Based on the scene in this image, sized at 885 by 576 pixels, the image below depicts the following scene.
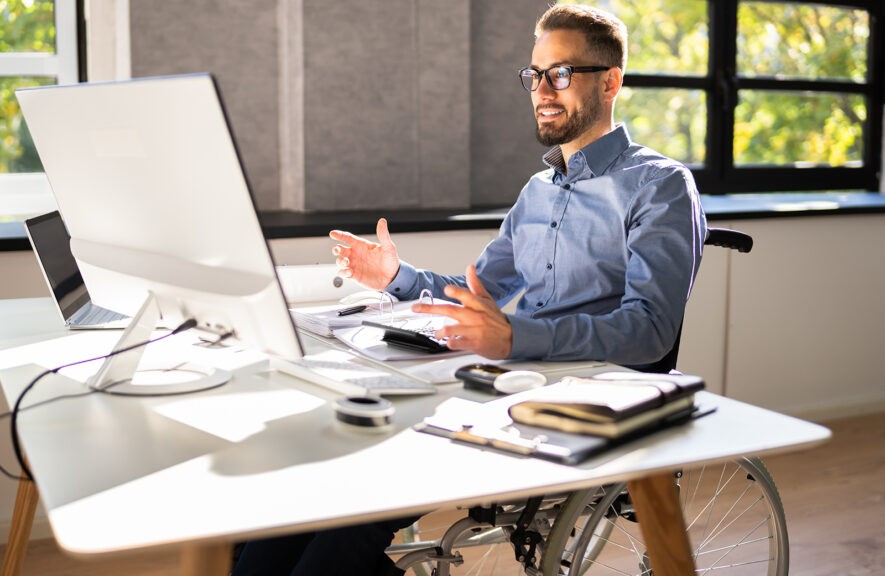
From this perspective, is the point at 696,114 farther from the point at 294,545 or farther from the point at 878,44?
the point at 294,545

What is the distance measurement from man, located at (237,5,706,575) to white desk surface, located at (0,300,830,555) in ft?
0.76

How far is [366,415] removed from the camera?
4.02 ft

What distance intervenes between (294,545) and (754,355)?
2589mm

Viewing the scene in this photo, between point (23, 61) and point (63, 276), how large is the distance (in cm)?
145

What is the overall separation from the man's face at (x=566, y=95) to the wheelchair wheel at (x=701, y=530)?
699 millimetres

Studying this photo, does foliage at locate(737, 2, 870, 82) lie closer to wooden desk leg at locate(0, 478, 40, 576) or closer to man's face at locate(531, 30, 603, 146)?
man's face at locate(531, 30, 603, 146)

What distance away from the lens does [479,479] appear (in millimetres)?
1062

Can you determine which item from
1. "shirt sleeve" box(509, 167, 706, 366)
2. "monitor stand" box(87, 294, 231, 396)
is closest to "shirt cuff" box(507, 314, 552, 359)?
Result: "shirt sleeve" box(509, 167, 706, 366)

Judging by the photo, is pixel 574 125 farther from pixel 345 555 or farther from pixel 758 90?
pixel 758 90

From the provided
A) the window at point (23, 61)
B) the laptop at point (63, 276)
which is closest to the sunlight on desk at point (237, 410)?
the laptop at point (63, 276)

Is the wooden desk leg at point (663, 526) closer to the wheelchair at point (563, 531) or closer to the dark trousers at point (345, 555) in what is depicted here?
the wheelchair at point (563, 531)

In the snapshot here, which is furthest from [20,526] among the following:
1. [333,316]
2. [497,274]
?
[497,274]

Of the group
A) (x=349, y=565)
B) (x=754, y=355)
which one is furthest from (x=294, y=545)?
(x=754, y=355)

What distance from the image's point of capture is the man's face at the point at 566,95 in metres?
1.93
